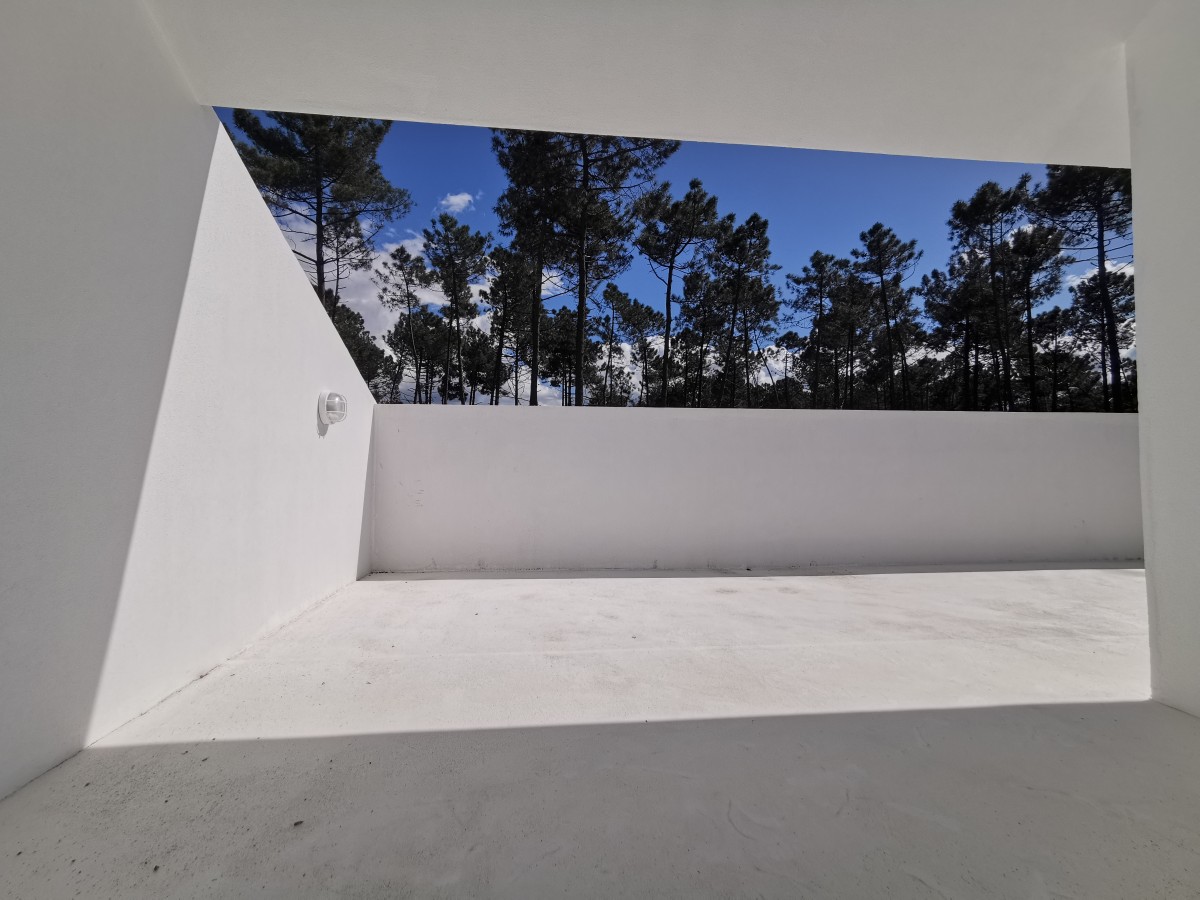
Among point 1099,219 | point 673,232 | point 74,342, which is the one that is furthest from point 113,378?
point 1099,219

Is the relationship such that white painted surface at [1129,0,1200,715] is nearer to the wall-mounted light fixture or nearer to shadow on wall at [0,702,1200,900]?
shadow on wall at [0,702,1200,900]

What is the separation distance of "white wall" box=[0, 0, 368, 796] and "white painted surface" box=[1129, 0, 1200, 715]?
11.6 feet

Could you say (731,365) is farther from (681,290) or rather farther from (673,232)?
(673,232)

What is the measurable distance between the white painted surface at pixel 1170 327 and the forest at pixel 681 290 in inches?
330

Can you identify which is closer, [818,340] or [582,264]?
[582,264]

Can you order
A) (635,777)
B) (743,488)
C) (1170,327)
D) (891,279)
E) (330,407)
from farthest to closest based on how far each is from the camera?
(891,279), (743,488), (330,407), (1170,327), (635,777)

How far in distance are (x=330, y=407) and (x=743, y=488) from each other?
149 inches

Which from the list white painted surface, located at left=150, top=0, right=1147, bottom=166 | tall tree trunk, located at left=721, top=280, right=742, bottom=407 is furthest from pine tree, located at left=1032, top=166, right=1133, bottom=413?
white painted surface, located at left=150, top=0, right=1147, bottom=166

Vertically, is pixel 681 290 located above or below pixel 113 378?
above

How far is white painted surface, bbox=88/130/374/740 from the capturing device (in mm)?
1798

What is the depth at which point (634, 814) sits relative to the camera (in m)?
1.25

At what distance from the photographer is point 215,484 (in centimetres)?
219

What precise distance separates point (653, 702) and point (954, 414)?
206 inches

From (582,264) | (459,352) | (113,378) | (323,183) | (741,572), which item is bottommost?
(741,572)
